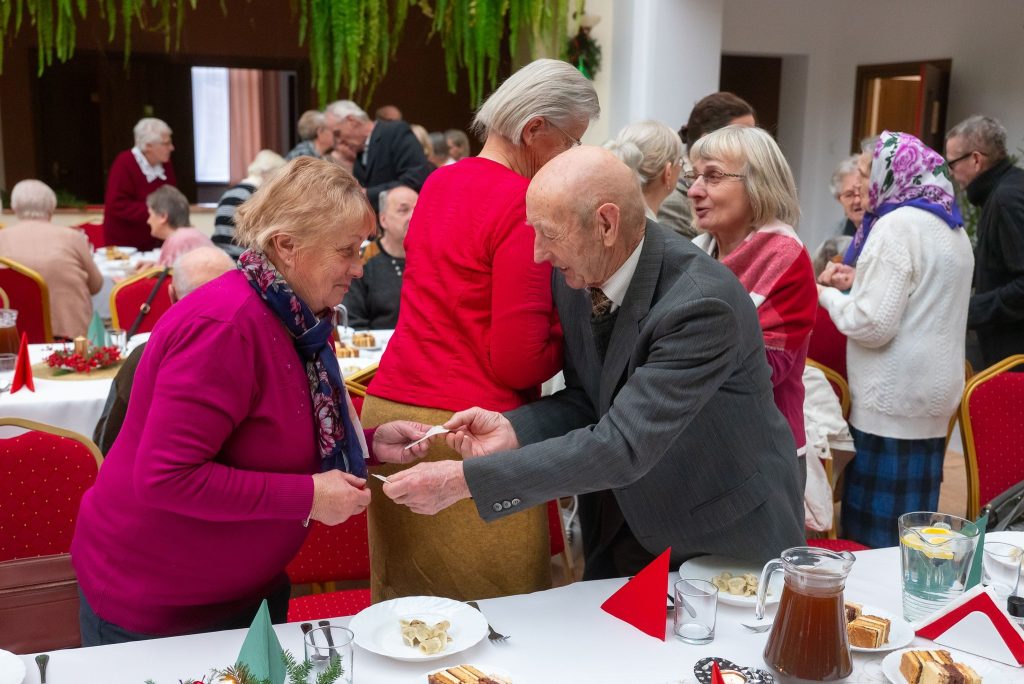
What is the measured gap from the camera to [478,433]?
1.87 m

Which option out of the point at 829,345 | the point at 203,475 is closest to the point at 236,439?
the point at 203,475

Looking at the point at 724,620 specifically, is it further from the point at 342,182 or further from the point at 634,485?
the point at 342,182

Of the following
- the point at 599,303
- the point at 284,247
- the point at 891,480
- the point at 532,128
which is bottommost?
the point at 891,480

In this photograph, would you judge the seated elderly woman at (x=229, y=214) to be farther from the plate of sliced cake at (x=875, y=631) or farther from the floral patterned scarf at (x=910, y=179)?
the plate of sliced cake at (x=875, y=631)

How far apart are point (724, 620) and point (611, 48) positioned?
247 inches

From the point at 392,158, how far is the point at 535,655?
4.77 meters

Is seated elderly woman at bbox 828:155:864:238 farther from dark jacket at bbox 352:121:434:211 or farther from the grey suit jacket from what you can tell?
the grey suit jacket

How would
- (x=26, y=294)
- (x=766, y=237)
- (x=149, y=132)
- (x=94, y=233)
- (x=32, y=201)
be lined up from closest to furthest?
1. (x=766, y=237)
2. (x=26, y=294)
3. (x=32, y=201)
4. (x=149, y=132)
5. (x=94, y=233)

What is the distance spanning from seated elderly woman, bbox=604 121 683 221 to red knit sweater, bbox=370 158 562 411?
4.24ft

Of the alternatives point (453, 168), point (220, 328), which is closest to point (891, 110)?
point (453, 168)

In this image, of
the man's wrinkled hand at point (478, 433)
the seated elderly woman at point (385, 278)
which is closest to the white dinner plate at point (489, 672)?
the man's wrinkled hand at point (478, 433)

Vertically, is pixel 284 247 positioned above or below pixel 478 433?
above

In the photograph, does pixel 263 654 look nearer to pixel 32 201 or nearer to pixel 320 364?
pixel 320 364

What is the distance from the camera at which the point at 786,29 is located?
26.6 feet
